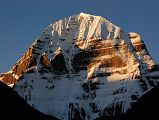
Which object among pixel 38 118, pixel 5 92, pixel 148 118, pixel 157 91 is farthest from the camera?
pixel 38 118

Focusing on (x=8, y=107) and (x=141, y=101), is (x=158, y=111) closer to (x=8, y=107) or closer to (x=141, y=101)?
(x=141, y=101)

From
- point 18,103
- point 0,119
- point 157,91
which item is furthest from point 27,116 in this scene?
point 157,91

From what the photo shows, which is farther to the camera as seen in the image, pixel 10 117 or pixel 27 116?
pixel 27 116

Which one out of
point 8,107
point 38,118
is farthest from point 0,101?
point 38,118

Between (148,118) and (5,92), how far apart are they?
3109 centimetres

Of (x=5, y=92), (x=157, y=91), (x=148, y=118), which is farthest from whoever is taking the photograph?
(x=5, y=92)

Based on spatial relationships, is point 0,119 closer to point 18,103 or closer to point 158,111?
point 18,103

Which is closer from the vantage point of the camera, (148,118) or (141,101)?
(148,118)

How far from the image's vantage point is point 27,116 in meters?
146

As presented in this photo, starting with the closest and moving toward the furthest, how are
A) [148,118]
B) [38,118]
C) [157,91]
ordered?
[148,118] < [157,91] < [38,118]

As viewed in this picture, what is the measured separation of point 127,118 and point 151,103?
7521 millimetres

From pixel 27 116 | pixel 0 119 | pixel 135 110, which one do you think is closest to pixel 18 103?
pixel 27 116

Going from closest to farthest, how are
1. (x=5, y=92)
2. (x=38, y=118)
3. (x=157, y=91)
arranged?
(x=157, y=91) < (x=5, y=92) < (x=38, y=118)

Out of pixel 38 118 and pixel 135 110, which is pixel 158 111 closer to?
pixel 135 110
